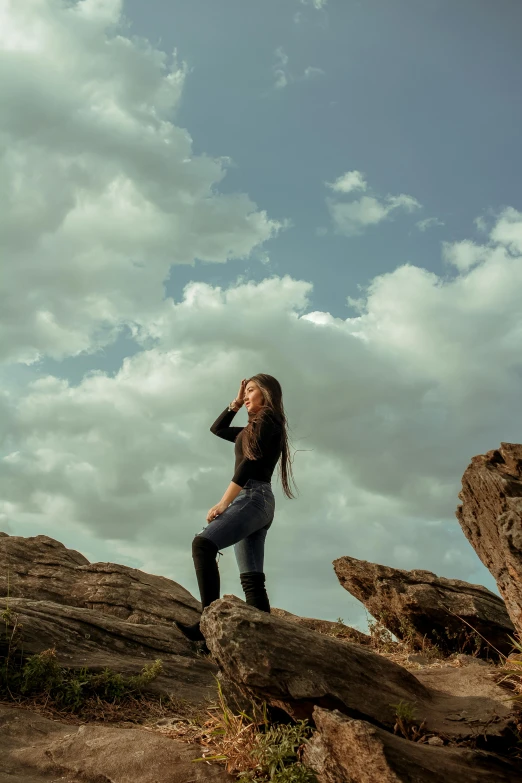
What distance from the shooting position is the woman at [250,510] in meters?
7.46

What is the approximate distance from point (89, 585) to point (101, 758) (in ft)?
22.8

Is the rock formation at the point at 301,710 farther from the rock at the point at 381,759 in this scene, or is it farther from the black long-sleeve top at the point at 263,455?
the black long-sleeve top at the point at 263,455

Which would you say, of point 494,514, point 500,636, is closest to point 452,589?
point 500,636

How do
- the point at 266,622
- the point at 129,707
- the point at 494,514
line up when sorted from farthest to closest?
the point at 129,707 → the point at 494,514 → the point at 266,622

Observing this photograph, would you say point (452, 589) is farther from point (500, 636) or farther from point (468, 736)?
point (468, 736)

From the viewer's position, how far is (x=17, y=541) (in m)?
13.7

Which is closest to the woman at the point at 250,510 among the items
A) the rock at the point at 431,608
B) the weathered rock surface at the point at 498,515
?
the weathered rock surface at the point at 498,515

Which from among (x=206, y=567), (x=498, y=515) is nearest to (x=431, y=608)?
(x=498, y=515)

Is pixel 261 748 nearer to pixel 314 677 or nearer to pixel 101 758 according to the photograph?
pixel 314 677

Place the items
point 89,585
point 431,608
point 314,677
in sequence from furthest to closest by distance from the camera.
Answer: point 89,585, point 431,608, point 314,677

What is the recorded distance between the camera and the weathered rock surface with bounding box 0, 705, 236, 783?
5.24 meters

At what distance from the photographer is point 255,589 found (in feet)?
25.5

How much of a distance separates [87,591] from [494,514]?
8.00 metres

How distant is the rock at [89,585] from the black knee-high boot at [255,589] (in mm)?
4548
